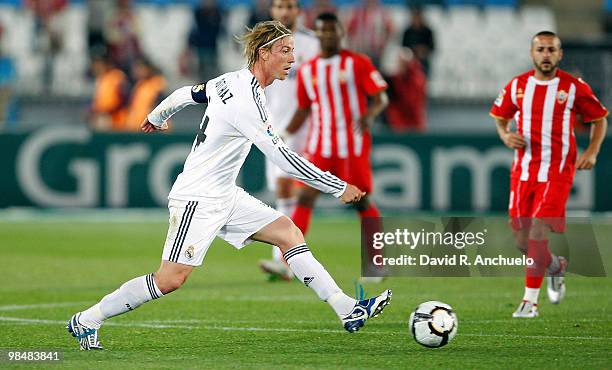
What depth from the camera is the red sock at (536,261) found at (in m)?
9.13

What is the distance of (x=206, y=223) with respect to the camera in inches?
288

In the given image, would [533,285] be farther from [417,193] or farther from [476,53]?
[476,53]

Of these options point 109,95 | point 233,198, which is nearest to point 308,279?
point 233,198

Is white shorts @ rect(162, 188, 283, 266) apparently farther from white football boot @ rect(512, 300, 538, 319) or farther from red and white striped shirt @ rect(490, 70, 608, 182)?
red and white striped shirt @ rect(490, 70, 608, 182)

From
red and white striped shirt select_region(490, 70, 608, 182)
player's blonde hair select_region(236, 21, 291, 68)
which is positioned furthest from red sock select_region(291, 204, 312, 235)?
player's blonde hair select_region(236, 21, 291, 68)

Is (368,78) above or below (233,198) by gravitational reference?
above

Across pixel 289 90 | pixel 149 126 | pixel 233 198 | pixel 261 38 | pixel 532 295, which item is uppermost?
pixel 261 38

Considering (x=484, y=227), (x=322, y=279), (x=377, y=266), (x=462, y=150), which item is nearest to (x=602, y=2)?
(x=462, y=150)

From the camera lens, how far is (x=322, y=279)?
7.43 metres

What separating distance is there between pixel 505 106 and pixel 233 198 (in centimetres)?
285

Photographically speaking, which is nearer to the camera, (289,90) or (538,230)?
(538,230)

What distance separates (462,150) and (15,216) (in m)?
6.43

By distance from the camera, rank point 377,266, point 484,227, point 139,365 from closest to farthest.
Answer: point 139,365 < point 484,227 < point 377,266

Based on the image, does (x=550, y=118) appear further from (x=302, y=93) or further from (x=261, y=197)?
(x=261, y=197)
